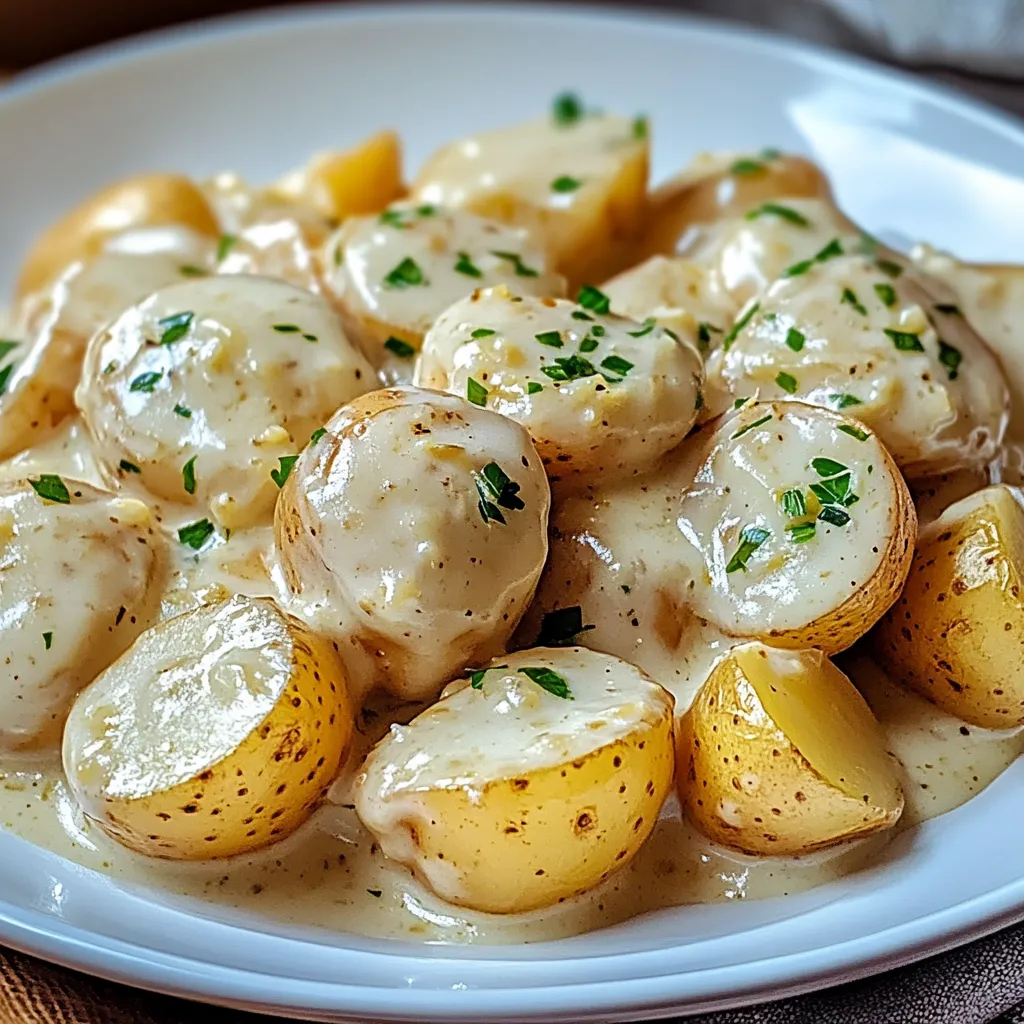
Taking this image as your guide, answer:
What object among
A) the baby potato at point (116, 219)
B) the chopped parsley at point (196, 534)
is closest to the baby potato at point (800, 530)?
the chopped parsley at point (196, 534)

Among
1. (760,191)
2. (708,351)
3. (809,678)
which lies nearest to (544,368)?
(708,351)

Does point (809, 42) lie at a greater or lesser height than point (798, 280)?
lesser

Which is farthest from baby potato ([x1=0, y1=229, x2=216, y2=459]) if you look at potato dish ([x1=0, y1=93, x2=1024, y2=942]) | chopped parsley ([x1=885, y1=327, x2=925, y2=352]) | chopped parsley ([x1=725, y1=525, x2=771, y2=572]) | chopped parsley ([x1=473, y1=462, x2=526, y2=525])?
chopped parsley ([x1=885, y1=327, x2=925, y2=352])

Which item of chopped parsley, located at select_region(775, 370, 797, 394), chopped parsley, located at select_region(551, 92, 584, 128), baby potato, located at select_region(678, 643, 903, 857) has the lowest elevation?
baby potato, located at select_region(678, 643, 903, 857)

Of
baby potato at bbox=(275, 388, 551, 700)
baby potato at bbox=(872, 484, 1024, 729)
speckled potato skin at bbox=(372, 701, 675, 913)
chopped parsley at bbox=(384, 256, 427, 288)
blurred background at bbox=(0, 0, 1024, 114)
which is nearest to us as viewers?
speckled potato skin at bbox=(372, 701, 675, 913)

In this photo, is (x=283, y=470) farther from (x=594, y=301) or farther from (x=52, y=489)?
(x=594, y=301)

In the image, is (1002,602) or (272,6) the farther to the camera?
(272,6)

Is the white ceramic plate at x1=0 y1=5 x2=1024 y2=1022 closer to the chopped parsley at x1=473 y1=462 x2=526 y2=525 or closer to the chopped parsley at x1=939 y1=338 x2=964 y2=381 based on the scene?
the chopped parsley at x1=939 y1=338 x2=964 y2=381

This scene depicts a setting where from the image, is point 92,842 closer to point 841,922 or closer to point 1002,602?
point 841,922

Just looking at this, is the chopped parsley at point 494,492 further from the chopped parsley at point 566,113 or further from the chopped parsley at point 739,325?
the chopped parsley at point 566,113
